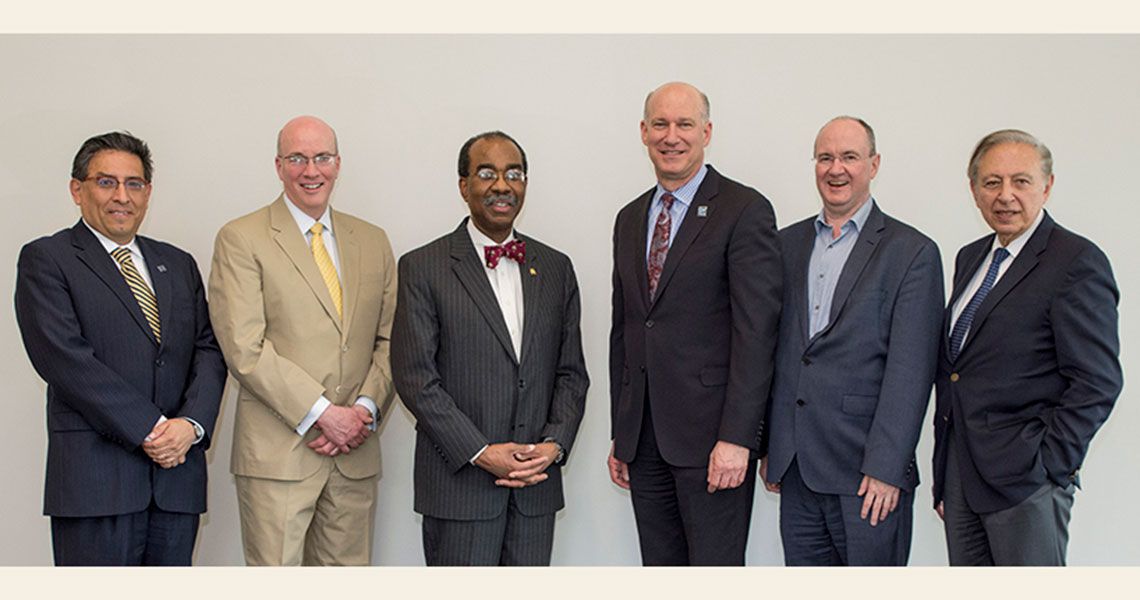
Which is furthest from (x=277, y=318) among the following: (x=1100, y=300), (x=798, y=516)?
(x=1100, y=300)

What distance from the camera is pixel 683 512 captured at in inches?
138

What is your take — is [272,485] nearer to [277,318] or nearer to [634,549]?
[277,318]

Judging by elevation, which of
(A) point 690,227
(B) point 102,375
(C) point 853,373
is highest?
(A) point 690,227

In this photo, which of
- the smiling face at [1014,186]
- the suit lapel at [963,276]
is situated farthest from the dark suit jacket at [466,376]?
the smiling face at [1014,186]

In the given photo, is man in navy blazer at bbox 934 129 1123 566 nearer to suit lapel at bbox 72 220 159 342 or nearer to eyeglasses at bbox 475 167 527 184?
eyeglasses at bbox 475 167 527 184

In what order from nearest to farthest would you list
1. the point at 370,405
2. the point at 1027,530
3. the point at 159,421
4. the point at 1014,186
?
1. the point at 1027,530
2. the point at 1014,186
3. the point at 159,421
4. the point at 370,405

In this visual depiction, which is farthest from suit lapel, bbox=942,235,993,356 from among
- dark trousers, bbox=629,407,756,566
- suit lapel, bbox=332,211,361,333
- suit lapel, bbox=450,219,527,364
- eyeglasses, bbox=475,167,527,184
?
suit lapel, bbox=332,211,361,333

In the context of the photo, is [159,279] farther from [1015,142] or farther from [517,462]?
[1015,142]

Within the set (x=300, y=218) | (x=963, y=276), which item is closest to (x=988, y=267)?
(x=963, y=276)

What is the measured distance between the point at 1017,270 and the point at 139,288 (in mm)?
3080

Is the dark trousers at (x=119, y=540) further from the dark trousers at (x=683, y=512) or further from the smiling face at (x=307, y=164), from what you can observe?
the dark trousers at (x=683, y=512)

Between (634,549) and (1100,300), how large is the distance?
243 centimetres

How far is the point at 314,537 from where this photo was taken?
12.8ft

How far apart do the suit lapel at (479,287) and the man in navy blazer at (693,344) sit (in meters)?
0.45
